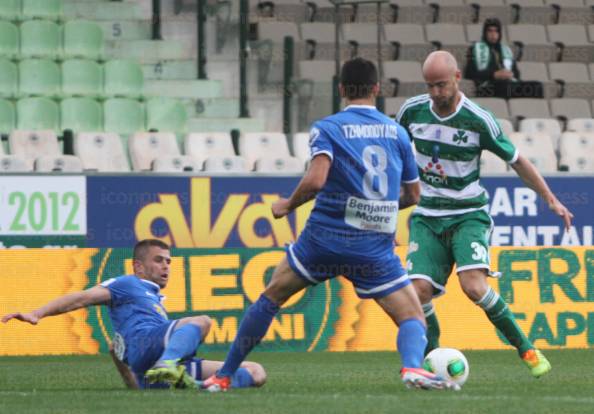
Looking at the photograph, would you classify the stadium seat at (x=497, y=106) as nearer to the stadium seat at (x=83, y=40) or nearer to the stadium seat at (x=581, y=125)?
the stadium seat at (x=581, y=125)

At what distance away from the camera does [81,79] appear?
694 inches

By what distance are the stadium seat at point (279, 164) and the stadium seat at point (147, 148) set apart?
928mm

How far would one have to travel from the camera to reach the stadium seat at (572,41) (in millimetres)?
20828

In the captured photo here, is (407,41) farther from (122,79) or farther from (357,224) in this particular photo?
(357,224)

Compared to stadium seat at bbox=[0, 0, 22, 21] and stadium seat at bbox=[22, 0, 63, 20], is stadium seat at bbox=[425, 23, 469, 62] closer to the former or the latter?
stadium seat at bbox=[22, 0, 63, 20]

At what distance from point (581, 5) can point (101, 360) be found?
469 inches

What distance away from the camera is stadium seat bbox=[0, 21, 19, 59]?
57.5 feet

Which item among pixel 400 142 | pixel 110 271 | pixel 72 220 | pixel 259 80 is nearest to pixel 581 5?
pixel 259 80

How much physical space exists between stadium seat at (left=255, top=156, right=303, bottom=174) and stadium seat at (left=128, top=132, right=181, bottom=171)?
3.05 feet

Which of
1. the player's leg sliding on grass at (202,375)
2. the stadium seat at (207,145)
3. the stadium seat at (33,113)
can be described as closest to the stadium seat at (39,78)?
the stadium seat at (33,113)

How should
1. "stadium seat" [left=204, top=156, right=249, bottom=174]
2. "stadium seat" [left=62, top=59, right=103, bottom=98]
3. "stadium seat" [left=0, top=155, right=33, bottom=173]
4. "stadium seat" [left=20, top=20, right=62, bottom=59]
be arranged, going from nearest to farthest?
"stadium seat" [left=0, top=155, right=33, bottom=173] → "stadium seat" [left=204, top=156, right=249, bottom=174] → "stadium seat" [left=62, top=59, right=103, bottom=98] → "stadium seat" [left=20, top=20, right=62, bottom=59]

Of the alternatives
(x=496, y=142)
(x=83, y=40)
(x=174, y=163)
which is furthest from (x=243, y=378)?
(x=83, y=40)

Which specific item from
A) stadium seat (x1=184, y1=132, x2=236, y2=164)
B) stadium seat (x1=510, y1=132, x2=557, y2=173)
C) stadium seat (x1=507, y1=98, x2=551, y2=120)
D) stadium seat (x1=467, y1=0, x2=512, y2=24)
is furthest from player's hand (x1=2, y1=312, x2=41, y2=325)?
stadium seat (x1=467, y1=0, x2=512, y2=24)

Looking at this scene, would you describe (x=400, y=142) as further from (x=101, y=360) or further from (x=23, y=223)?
(x=23, y=223)
